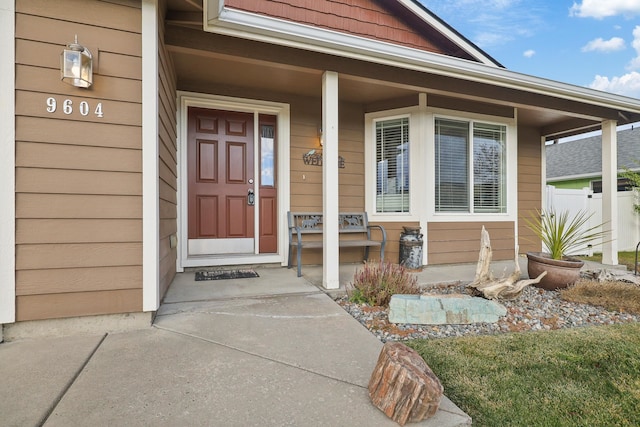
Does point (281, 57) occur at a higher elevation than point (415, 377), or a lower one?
higher

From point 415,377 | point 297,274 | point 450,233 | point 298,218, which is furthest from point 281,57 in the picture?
point 450,233

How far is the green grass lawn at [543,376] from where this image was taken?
1372mm

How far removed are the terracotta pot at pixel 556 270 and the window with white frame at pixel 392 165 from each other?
162 cm

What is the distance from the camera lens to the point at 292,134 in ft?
13.6

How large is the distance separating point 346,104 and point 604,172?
156 inches

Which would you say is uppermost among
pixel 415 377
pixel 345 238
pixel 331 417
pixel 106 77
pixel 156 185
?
pixel 106 77

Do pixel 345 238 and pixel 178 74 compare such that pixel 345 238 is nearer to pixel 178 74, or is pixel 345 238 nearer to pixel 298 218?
pixel 298 218

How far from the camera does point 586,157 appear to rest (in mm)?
10500

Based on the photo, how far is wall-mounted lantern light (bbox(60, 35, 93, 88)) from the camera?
6.24 feet

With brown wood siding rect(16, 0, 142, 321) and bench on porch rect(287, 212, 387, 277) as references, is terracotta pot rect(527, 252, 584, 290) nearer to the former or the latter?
bench on porch rect(287, 212, 387, 277)

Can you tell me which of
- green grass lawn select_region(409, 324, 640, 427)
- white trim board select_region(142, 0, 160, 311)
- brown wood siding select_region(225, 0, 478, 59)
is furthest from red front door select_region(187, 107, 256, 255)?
green grass lawn select_region(409, 324, 640, 427)

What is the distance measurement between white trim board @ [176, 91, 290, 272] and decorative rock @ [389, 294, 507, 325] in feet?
6.63

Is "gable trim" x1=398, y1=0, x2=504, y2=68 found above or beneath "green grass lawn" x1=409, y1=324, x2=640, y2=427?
above

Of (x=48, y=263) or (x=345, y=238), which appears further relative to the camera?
(x=345, y=238)
